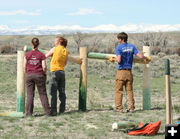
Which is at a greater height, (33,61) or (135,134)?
(33,61)

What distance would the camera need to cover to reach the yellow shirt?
7062mm

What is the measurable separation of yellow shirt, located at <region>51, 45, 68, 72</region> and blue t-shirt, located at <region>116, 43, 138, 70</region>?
1.14m

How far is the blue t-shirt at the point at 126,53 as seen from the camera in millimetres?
7361

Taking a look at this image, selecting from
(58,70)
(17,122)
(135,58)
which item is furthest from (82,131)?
(135,58)

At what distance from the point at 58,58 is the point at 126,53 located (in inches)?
56.7

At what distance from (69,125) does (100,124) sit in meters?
0.56

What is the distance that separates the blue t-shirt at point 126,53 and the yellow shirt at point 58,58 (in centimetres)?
114

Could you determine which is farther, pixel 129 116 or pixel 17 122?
pixel 129 116

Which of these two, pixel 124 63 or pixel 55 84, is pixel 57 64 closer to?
pixel 55 84

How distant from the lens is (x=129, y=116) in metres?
7.10

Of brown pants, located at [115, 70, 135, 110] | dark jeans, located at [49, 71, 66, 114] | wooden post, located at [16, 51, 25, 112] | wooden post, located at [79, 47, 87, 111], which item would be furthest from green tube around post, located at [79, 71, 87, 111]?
wooden post, located at [16, 51, 25, 112]

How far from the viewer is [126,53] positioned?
292 inches

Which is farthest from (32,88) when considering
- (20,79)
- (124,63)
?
(124,63)

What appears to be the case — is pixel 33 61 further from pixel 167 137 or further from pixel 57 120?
pixel 167 137
